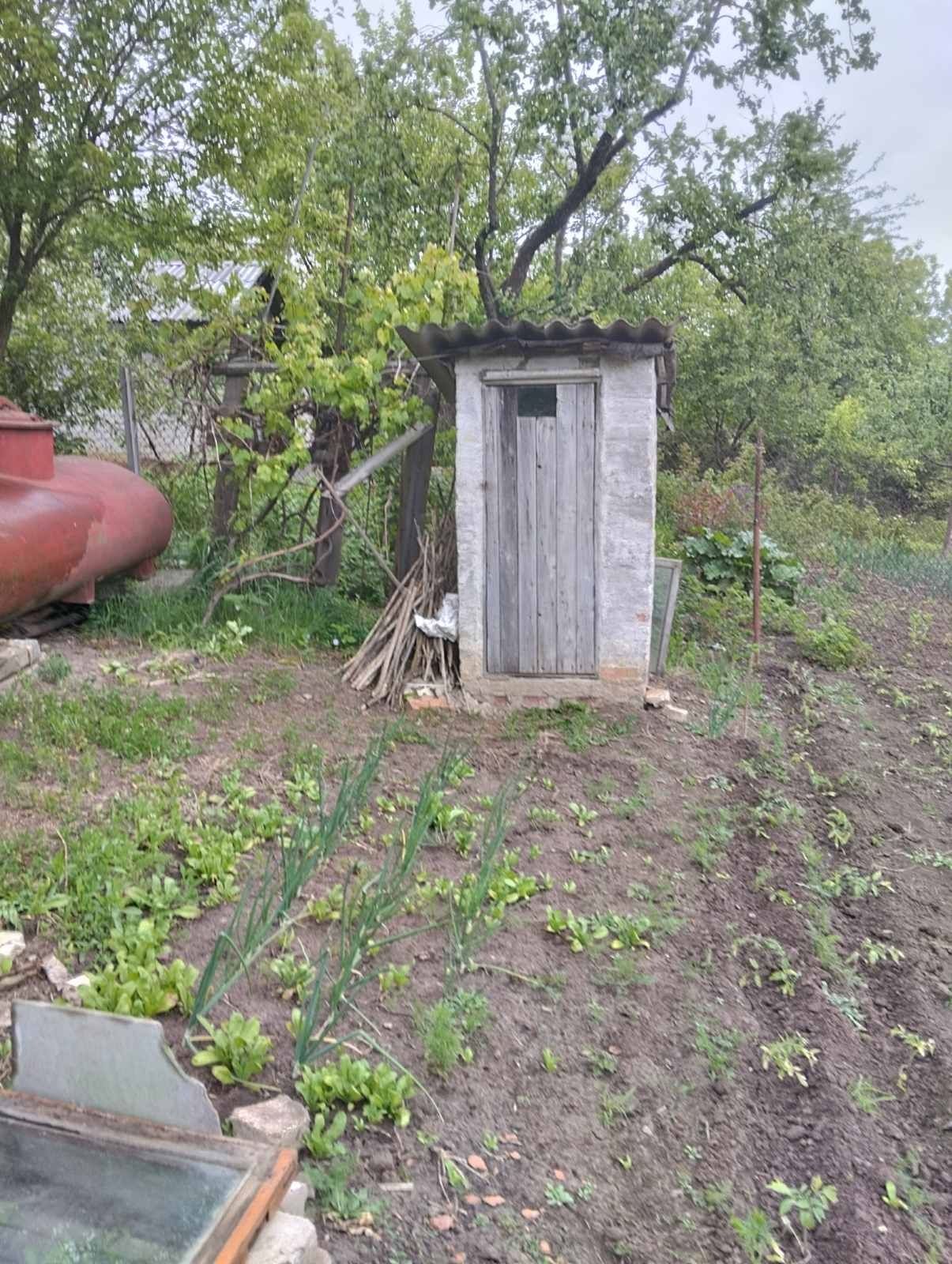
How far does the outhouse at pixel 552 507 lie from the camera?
20.2ft

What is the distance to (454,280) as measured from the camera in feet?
22.9

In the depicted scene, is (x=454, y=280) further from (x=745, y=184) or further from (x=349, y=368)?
(x=745, y=184)

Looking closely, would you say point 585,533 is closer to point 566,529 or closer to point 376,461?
point 566,529

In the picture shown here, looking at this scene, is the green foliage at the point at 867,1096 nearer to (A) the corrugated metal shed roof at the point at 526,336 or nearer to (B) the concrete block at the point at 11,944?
(B) the concrete block at the point at 11,944

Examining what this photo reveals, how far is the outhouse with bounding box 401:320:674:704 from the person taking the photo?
615cm

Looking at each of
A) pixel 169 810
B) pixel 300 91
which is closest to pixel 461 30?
pixel 300 91

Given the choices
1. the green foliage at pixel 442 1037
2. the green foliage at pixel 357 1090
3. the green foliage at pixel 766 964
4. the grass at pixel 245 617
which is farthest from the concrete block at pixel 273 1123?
the grass at pixel 245 617

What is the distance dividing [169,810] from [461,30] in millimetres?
9765

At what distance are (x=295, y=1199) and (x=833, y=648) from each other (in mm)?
7050

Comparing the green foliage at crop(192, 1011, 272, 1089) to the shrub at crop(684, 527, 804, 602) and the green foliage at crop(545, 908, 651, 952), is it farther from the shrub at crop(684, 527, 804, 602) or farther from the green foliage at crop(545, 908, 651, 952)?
the shrub at crop(684, 527, 804, 602)

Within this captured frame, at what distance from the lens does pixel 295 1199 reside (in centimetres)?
221

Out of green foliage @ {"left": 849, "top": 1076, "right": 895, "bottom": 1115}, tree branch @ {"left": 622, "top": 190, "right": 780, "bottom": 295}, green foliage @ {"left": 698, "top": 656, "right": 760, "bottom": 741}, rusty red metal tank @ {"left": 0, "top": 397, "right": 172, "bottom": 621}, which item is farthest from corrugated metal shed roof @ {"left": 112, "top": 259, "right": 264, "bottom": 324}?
green foliage @ {"left": 849, "top": 1076, "right": 895, "bottom": 1115}

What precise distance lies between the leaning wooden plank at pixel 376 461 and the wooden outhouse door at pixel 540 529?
0.96m

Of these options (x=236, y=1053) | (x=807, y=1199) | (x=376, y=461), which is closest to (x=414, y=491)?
(x=376, y=461)
